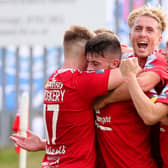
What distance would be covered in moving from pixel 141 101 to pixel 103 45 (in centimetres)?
53

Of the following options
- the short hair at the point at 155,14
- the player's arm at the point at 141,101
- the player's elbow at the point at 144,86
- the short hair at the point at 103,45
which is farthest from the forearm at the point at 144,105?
the short hair at the point at 155,14

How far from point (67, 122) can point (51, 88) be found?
27 cm

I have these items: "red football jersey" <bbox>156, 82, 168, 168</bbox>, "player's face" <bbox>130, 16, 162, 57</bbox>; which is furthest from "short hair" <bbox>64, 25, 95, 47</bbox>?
"red football jersey" <bbox>156, 82, 168, 168</bbox>

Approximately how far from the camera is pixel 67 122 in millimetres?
4391

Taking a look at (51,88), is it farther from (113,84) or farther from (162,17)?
(162,17)

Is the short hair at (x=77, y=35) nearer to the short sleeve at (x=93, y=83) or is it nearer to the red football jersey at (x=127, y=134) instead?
the short sleeve at (x=93, y=83)

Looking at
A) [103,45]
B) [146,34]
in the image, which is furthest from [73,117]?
[146,34]

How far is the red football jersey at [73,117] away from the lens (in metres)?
4.31

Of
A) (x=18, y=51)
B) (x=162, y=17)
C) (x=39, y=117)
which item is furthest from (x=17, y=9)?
(x=162, y=17)

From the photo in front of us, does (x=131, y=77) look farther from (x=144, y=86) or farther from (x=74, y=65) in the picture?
(x=74, y=65)

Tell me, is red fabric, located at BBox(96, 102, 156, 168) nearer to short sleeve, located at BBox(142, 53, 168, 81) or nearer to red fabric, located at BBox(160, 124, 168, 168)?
red fabric, located at BBox(160, 124, 168, 168)

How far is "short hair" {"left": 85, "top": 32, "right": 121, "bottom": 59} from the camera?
431cm

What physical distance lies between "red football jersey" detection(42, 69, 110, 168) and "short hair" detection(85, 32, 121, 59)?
158 mm

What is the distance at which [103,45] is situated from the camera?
4.31 meters
